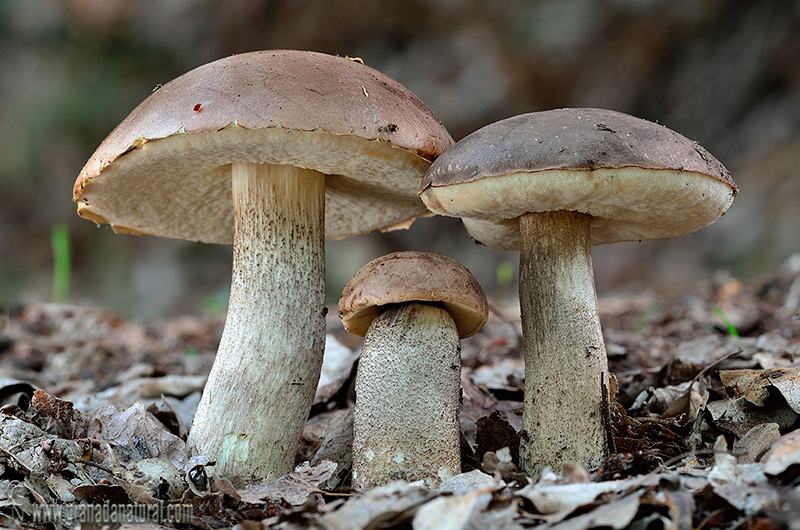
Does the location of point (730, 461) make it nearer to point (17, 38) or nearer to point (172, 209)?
point (172, 209)

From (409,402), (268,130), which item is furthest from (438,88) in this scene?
(409,402)

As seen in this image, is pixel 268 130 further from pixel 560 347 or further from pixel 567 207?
pixel 560 347

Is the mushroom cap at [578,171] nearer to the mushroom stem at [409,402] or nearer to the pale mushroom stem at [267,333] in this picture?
the mushroom stem at [409,402]

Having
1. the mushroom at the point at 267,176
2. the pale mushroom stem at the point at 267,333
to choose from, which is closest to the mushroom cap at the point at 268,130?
the mushroom at the point at 267,176

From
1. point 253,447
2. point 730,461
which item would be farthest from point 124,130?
point 730,461

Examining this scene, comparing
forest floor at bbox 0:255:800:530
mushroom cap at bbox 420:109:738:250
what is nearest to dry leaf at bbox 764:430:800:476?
forest floor at bbox 0:255:800:530
